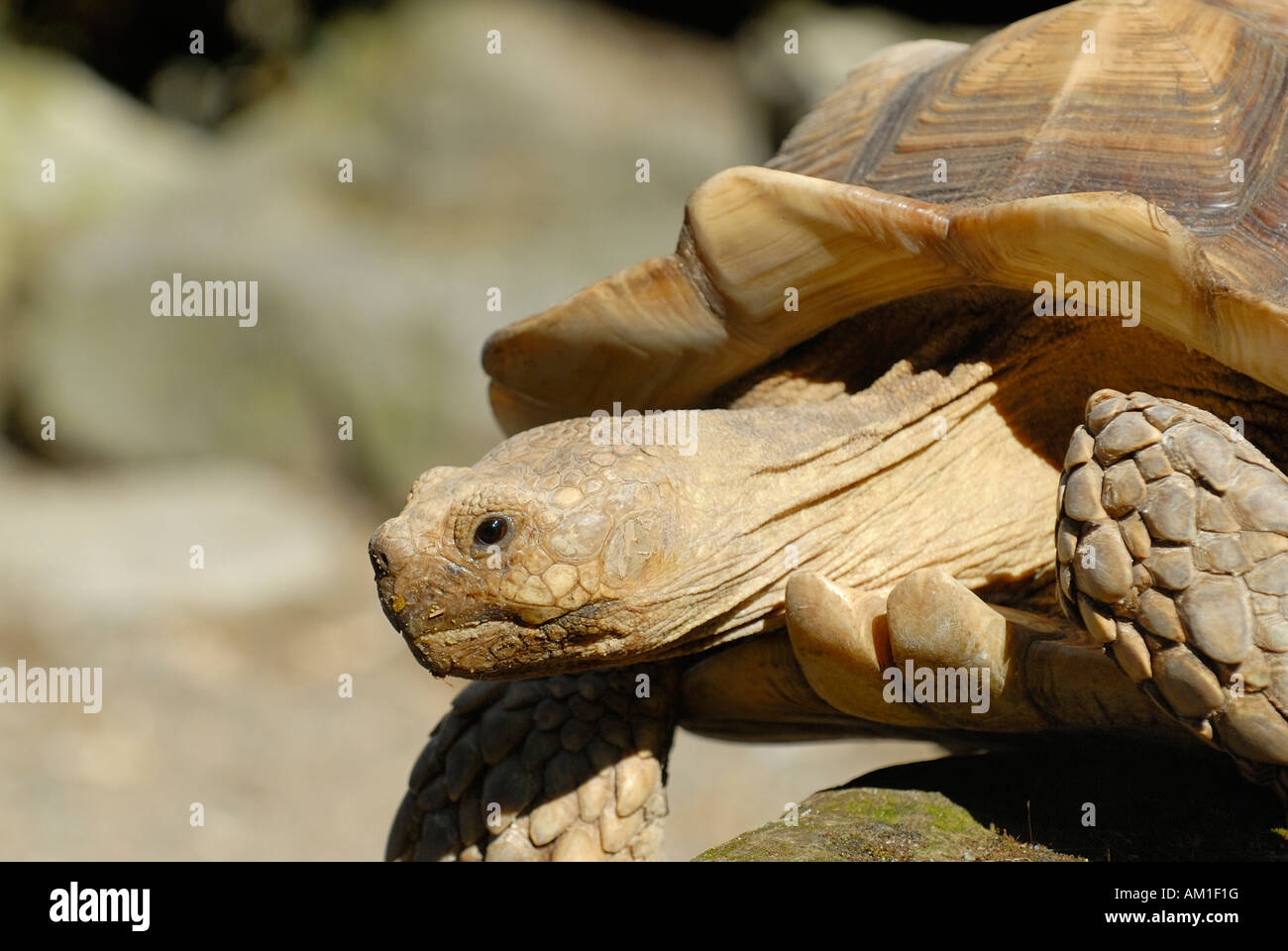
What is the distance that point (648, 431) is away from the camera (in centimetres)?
213

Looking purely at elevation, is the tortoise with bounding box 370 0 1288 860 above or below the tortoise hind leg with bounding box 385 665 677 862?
above

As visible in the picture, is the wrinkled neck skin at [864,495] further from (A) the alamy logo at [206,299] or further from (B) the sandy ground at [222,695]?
(A) the alamy logo at [206,299]

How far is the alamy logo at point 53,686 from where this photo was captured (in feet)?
21.5

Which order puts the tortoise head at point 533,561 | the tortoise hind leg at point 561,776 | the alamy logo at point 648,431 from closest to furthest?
the tortoise head at point 533,561 → the alamy logo at point 648,431 → the tortoise hind leg at point 561,776

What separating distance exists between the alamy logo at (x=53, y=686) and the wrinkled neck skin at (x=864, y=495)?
549 centimetres

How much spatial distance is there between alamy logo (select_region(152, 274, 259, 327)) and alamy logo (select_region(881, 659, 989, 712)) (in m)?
7.30

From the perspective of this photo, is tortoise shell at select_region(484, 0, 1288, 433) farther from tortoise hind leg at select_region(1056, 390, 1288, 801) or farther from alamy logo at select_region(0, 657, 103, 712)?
alamy logo at select_region(0, 657, 103, 712)

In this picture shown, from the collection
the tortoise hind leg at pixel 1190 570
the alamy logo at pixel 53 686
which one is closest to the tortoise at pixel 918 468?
the tortoise hind leg at pixel 1190 570

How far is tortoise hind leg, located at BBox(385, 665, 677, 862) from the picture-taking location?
2.44 meters

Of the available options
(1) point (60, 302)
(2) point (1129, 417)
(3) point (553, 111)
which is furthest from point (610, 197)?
(2) point (1129, 417)

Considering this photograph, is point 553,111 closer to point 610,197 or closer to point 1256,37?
point 610,197

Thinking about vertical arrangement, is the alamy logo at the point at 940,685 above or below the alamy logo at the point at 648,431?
below

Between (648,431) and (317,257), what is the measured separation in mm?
6966

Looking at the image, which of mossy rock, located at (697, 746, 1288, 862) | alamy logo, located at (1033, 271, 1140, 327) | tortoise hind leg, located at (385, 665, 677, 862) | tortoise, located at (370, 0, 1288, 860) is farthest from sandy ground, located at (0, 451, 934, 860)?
Result: alamy logo, located at (1033, 271, 1140, 327)
